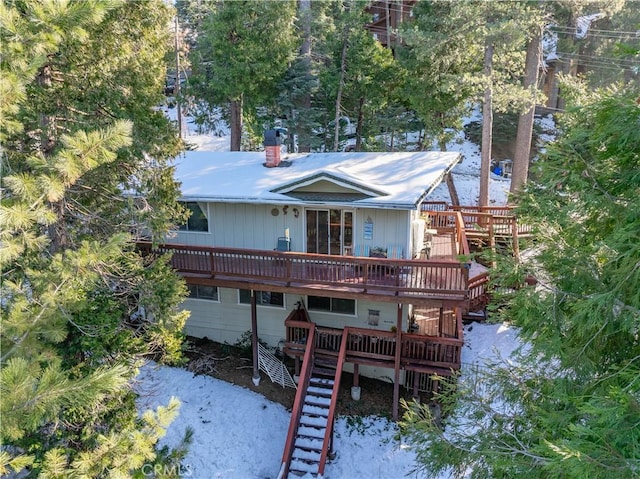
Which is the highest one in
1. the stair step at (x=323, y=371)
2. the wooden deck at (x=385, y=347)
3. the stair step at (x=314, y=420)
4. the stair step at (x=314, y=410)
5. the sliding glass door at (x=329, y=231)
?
the sliding glass door at (x=329, y=231)

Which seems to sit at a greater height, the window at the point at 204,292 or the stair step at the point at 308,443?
the window at the point at 204,292

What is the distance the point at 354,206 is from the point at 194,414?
277 inches

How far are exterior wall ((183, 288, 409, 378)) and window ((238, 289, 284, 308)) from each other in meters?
0.12

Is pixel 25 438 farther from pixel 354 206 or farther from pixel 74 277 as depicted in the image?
pixel 354 206

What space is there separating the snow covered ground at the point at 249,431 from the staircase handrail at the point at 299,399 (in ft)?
2.11

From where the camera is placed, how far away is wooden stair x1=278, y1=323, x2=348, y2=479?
9.92 metres

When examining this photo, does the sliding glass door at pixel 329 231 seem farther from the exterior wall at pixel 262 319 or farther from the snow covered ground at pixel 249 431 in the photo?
the snow covered ground at pixel 249 431

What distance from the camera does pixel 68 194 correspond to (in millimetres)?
7617

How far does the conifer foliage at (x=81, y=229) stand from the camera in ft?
16.6

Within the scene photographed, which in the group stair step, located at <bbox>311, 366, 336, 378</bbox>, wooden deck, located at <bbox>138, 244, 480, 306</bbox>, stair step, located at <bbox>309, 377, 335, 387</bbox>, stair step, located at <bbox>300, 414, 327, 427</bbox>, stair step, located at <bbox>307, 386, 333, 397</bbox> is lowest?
stair step, located at <bbox>300, 414, 327, 427</bbox>

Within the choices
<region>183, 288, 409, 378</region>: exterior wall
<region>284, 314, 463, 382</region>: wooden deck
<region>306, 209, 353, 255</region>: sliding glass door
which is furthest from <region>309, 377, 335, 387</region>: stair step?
<region>306, 209, 353, 255</region>: sliding glass door

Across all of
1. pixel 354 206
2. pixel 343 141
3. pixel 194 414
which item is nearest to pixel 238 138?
pixel 343 141

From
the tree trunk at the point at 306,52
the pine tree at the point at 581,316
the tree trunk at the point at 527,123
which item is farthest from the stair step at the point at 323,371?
the tree trunk at the point at 306,52

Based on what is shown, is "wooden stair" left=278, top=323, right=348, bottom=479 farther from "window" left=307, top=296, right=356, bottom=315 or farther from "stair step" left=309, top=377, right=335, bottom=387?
"window" left=307, top=296, right=356, bottom=315
